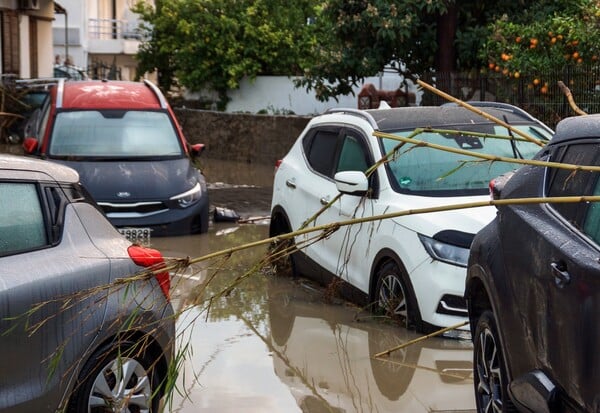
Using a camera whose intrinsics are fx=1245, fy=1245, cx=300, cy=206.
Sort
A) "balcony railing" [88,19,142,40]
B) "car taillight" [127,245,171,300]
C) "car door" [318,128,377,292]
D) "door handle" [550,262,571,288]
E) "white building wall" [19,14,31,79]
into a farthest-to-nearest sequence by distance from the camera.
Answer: "balcony railing" [88,19,142,40]
"white building wall" [19,14,31,79]
"car door" [318,128,377,292]
"car taillight" [127,245,171,300]
"door handle" [550,262,571,288]

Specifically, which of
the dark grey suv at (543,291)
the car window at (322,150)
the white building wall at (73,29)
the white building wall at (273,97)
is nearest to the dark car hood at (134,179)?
the car window at (322,150)

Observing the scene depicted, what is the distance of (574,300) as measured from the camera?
4.99 metres

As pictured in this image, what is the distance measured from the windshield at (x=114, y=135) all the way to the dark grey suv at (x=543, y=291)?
8663mm

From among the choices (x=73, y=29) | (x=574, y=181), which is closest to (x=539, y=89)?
(x=574, y=181)

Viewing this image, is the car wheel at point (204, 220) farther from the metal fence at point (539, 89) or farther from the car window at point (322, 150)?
the metal fence at point (539, 89)

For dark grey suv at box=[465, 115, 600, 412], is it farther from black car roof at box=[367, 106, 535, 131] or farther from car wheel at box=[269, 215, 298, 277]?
car wheel at box=[269, 215, 298, 277]

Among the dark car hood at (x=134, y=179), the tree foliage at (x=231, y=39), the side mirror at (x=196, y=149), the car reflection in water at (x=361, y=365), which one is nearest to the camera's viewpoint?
the car reflection in water at (x=361, y=365)

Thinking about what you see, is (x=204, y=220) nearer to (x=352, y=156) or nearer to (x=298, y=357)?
(x=352, y=156)

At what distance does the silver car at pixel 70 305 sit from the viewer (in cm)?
579

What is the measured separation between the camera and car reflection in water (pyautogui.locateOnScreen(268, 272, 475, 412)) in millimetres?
7387

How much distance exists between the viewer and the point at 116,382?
6246 mm

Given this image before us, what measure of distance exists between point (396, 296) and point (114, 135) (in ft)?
22.1

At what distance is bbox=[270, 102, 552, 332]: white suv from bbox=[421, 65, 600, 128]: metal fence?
4.57m

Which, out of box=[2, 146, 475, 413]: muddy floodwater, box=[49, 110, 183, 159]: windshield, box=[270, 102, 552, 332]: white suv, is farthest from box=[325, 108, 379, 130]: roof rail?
box=[49, 110, 183, 159]: windshield
